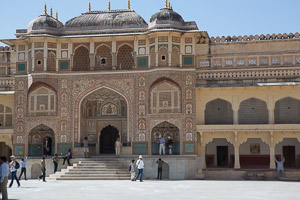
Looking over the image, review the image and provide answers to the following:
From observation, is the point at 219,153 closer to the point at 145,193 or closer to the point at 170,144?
the point at 170,144

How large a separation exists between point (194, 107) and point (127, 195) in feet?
32.6

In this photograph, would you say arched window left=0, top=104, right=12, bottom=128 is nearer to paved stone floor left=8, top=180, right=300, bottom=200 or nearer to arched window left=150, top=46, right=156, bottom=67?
arched window left=150, top=46, right=156, bottom=67

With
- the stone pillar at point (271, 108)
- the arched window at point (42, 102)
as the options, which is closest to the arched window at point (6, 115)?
the arched window at point (42, 102)

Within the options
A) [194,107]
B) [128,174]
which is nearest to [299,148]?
[194,107]

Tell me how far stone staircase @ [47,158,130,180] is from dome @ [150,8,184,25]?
24.0ft

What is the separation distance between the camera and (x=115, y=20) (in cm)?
2559

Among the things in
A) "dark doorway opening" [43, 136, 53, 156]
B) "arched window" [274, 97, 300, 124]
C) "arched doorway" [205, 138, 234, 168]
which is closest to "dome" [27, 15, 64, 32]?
"dark doorway opening" [43, 136, 53, 156]

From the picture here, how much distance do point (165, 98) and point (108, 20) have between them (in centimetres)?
536

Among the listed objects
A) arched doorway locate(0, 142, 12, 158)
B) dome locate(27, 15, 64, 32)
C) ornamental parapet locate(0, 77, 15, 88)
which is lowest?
arched doorway locate(0, 142, 12, 158)

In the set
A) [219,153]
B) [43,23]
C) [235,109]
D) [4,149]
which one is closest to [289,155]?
[219,153]

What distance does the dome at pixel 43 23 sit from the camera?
25.1 meters

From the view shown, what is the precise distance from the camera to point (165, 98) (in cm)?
2417

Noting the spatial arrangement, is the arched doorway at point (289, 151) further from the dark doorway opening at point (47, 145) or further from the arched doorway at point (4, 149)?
the arched doorway at point (4, 149)

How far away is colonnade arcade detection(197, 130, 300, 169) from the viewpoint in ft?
77.3
